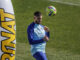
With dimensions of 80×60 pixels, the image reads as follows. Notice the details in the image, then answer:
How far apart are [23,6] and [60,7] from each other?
3.26 meters

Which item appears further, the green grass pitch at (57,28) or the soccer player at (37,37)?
the green grass pitch at (57,28)

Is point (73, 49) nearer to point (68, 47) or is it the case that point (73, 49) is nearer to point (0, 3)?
point (68, 47)

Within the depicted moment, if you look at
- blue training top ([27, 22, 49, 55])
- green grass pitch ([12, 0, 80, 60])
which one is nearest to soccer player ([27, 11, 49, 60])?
blue training top ([27, 22, 49, 55])

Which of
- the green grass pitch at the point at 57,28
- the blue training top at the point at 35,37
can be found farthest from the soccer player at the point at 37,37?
the green grass pitch at the point at 57,28

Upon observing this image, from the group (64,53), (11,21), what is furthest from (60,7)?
(11,21)

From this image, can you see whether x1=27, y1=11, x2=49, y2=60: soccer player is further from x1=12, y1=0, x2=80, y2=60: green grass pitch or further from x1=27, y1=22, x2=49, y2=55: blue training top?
x1=12, y1=0, x2=80, y2=60: green grass pitch

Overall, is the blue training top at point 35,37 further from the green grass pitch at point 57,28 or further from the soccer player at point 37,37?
the green grass pitch at point 57,28

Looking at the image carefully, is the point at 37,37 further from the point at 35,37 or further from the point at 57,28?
the point at 57,28

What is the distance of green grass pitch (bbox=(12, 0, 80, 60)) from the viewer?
14402mm

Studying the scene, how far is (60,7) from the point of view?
23.5 m

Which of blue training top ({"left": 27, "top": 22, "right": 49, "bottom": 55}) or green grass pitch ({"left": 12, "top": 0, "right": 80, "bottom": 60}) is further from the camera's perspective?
green grass pitch ({"left": 12, "top": 0, "right": 80, "bottom": 60})

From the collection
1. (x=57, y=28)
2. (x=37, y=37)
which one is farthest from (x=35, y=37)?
(x=57, y=28)

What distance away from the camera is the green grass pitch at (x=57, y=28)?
14402mm

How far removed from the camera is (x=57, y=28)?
19.5 m
